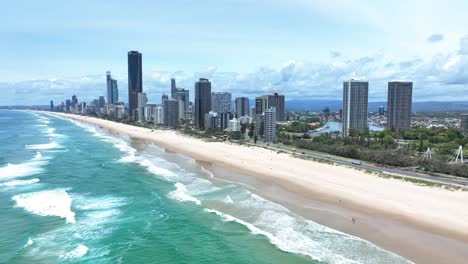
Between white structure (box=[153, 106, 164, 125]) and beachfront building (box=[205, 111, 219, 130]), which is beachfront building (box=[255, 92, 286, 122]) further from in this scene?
white structure (box=[153, 106, 164, 125])

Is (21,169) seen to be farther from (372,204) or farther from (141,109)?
(141,109)

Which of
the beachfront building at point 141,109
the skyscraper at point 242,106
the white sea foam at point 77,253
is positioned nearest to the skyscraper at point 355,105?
the skyscraper at point 242,106

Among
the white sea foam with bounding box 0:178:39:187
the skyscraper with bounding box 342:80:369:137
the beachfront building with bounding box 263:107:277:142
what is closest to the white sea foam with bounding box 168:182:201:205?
the white sea foam with bounding box 0:178:39:187

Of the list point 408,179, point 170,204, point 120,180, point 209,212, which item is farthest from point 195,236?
point 408,179

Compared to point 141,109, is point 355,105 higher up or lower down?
higher up

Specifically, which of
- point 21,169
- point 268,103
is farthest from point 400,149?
point 268,103
